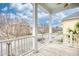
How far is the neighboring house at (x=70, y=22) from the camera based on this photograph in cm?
199

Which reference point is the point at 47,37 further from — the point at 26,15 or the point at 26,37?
the point at 26,15

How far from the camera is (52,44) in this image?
6.82 ft

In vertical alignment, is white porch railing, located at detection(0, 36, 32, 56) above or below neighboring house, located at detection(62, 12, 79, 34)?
below

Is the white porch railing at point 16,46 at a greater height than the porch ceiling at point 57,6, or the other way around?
the porch ceiling at point 57,6

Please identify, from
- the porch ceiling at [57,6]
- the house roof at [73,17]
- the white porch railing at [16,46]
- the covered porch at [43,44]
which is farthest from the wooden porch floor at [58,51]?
the porch ceiling at [57,6]

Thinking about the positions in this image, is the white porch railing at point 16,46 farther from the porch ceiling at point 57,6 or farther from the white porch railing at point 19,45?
the porch ceiling at point 57,6

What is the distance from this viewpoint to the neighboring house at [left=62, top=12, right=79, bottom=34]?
1990mm

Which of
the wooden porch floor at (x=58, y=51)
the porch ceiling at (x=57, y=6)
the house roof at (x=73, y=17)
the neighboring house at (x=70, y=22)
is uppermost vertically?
the porch ceiling at (x=57, y=6)

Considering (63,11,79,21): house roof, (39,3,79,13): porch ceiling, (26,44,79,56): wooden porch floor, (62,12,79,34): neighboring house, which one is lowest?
(26,44,79,56): wooden porch floor

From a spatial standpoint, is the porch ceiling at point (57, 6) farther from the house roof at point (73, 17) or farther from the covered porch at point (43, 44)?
the house roof at point (73, 17)

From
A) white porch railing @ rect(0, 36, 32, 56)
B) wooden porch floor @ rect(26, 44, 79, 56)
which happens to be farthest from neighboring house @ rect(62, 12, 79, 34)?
white porch railing @ rect(0, 36, 32, 56)

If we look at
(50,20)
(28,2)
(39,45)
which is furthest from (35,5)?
(39,45)

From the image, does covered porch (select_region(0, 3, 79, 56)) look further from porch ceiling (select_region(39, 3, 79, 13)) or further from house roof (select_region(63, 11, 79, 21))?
house roof (select_region(63, 11, 79, 21))

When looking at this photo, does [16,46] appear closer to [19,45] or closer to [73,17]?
[19,45]
